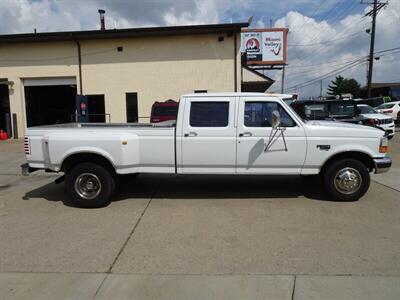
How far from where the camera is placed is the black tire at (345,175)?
6.40 m

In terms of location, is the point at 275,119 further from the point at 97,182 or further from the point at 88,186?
the point at 88,186

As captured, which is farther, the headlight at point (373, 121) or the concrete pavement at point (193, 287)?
the headlight at point (373, 121)

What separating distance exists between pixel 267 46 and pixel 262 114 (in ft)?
102

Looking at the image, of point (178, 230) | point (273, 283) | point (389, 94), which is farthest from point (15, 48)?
point (389, 94)

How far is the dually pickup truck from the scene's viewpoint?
6328mm

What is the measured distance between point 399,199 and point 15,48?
20.4 metres

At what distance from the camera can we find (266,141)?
20.8 feet

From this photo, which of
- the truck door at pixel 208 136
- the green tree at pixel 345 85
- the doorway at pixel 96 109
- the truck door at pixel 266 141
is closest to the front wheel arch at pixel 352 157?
the truck door at pixel 266 141

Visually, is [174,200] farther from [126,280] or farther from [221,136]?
[126,280]

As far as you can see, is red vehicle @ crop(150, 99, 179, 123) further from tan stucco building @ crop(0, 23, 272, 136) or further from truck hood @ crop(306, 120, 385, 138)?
truck hood @ crop(306, 120, 385, 138)

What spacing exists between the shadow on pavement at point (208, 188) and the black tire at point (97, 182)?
468 mm

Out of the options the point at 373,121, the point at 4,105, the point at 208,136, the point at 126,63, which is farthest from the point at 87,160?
the point at 4,105

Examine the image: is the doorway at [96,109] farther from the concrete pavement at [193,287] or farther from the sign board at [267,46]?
the sign board at [267,46]

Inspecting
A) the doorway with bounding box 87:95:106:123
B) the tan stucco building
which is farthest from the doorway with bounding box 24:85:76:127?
the doorway with bounding box 87:95:106:123
